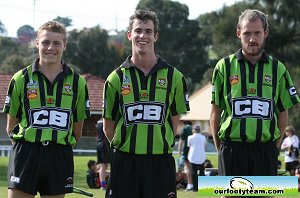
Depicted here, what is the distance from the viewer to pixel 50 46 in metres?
6.55

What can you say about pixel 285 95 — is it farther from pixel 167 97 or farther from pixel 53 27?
pixel 53 27

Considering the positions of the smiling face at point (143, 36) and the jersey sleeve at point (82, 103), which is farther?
the jersey sleeve at point (82, 103)

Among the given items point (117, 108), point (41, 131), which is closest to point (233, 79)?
point (117, 108)

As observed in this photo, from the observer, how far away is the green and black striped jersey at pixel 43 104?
651 cm

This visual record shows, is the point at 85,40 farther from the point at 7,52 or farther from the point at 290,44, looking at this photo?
the point at 290,44

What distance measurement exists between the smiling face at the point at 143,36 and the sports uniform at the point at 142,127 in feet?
0.64

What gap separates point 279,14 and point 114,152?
117 feet

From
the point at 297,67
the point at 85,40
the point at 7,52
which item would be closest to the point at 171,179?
the point at 297,67

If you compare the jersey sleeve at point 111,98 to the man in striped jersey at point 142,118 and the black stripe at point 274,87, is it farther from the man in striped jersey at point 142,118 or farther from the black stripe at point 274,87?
the black stripe at point 274,87

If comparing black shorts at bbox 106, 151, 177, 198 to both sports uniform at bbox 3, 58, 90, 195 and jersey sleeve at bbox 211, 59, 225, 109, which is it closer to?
sports uniform at bbox 3, 58, 90, 195

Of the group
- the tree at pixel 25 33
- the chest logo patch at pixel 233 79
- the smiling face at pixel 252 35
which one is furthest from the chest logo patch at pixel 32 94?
the tree at pixel 25 33

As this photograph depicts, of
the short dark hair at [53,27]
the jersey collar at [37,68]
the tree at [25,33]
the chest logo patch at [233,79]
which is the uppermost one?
the tree at [25,33]

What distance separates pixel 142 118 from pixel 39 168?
102cm

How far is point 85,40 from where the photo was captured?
70000 millimetres
